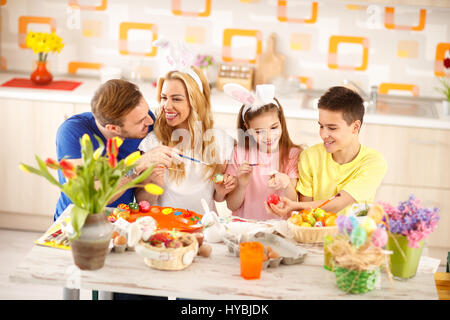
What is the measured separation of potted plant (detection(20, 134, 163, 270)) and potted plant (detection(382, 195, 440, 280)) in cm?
74

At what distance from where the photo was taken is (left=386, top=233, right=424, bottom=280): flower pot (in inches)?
81.4

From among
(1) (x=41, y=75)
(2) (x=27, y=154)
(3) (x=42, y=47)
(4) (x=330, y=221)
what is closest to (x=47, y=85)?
(1) (x=41, y=75)

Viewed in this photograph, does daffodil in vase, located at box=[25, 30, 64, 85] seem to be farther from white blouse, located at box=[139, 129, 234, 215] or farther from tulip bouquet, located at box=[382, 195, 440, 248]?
tulip bouquet, located at box=[382, 195, 440, 248]

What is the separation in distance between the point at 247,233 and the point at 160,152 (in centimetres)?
Answer: 49

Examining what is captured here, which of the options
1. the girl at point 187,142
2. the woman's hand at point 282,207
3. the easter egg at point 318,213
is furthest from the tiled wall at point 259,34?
the easter egg at point 318,213

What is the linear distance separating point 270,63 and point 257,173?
1.67 meters

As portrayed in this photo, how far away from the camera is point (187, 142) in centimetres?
271

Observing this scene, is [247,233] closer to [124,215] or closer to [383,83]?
[124,215]

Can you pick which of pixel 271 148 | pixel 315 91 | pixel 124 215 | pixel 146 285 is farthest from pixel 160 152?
pixel 315 91

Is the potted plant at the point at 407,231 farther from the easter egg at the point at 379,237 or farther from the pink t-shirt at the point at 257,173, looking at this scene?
the pink t-shirt at the point at 257,173

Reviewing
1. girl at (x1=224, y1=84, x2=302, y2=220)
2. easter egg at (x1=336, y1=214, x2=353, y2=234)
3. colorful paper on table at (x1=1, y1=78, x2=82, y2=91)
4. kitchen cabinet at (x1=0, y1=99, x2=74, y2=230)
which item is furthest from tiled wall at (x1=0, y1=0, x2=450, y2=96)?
easter egg at (x1=336, y1=214, x2=353, y2=234)

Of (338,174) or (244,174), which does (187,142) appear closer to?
(244,174)
